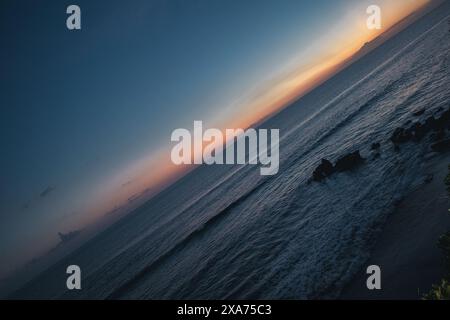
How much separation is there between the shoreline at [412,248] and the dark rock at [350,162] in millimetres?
12255

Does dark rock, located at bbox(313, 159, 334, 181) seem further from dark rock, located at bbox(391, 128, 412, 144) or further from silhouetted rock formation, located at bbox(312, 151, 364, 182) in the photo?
dark rock, located at bbox(391, 128, 412, 144)

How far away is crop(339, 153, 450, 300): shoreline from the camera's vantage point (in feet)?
46.0

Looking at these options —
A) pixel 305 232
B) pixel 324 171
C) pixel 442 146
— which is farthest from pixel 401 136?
pixel 305 232

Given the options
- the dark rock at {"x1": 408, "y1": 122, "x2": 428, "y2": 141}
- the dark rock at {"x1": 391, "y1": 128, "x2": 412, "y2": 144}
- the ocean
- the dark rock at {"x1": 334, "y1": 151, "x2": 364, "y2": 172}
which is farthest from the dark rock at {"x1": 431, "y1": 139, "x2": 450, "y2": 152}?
the dark rock at {"x1": 334, "y1": 151, "x2": 364, "y2": 172}

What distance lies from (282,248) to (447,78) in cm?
4281

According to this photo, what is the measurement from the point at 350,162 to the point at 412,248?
20.3 metres

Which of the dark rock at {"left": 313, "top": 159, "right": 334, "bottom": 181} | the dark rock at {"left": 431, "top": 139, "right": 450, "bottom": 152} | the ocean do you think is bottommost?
the ocean

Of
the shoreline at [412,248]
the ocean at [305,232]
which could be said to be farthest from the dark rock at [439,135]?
the shoreline at [412,248]

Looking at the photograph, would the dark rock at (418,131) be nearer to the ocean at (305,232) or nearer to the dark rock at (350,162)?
the ocean at (305,232)

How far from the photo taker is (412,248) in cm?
1642

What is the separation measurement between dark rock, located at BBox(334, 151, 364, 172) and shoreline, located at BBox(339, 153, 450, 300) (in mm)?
12255
